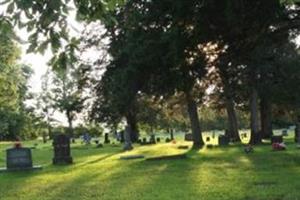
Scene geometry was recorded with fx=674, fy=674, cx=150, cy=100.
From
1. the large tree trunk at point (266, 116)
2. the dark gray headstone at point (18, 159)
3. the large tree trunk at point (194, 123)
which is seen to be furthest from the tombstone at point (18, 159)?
the large tree trunk at point (266, 116)

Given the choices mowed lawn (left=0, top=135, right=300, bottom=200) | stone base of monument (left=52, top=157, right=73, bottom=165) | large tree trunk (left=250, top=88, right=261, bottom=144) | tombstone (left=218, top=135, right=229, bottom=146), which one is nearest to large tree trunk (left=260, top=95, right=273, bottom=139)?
large tree trunk (left=250, top=88, right=261, bottom=144)

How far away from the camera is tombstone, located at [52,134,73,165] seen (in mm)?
28875

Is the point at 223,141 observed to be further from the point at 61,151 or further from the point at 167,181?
the point at 167,181

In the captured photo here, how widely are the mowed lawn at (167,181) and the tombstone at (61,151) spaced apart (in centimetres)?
353

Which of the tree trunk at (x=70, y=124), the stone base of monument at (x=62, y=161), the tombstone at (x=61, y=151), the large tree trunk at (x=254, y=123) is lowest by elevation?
the stone base of monument at (x=62, y=161)

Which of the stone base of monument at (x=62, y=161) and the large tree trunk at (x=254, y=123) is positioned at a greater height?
the large tree trunk at (x=254, y=123)

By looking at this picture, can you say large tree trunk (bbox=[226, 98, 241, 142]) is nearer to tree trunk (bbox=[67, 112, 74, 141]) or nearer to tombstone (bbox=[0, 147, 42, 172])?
tombstone (bbox=[0, 147, 42, 172])

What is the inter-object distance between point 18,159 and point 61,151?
4.10 m

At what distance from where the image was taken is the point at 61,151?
29078 mm

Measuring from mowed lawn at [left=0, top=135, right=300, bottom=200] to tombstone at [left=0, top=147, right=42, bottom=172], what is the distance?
0.68 meters

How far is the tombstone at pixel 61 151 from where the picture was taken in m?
28.9

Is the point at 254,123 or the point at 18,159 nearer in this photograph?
the point at 18,159

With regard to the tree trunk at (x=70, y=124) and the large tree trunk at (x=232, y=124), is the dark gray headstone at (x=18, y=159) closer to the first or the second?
the large tree trunk at (x=232, y=124)

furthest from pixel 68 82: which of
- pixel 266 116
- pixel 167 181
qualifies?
pixel 167 181
